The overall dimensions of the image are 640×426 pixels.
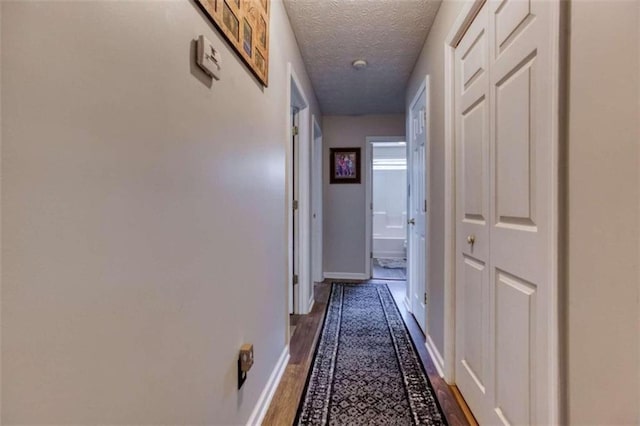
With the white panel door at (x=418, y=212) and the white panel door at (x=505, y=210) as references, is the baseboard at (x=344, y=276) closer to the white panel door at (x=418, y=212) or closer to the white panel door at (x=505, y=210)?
the white panel door at (x=418, y=212)

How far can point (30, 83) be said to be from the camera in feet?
1.49

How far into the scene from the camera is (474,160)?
1508 millimetres

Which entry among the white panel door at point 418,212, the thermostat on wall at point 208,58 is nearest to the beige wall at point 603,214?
the thermostat on wall at point 208,58

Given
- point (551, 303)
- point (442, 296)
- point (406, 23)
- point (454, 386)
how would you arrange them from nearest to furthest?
point (551, 303)
point (454, 386)
point (442, 296)
point (406, 23)

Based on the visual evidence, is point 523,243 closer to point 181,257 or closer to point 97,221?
point 181,257

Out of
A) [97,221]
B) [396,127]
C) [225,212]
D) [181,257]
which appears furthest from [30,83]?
[396,127]

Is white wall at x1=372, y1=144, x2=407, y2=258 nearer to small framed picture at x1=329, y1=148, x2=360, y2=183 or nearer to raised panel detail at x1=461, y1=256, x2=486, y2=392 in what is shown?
small framed picture at x1=329, y1=148, x2=360, y2=183

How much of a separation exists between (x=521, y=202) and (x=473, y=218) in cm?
44

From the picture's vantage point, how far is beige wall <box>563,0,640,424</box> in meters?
0.67

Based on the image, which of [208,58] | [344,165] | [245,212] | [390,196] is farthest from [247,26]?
[390,196]

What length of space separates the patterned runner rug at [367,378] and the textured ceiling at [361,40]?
2189 mm

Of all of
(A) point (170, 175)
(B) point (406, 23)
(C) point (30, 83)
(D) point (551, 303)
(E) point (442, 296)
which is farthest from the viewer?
(B) point (406, 23)

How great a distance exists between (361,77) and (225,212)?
7.97 feet

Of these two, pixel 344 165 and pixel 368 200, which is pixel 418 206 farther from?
pixel 344 165
